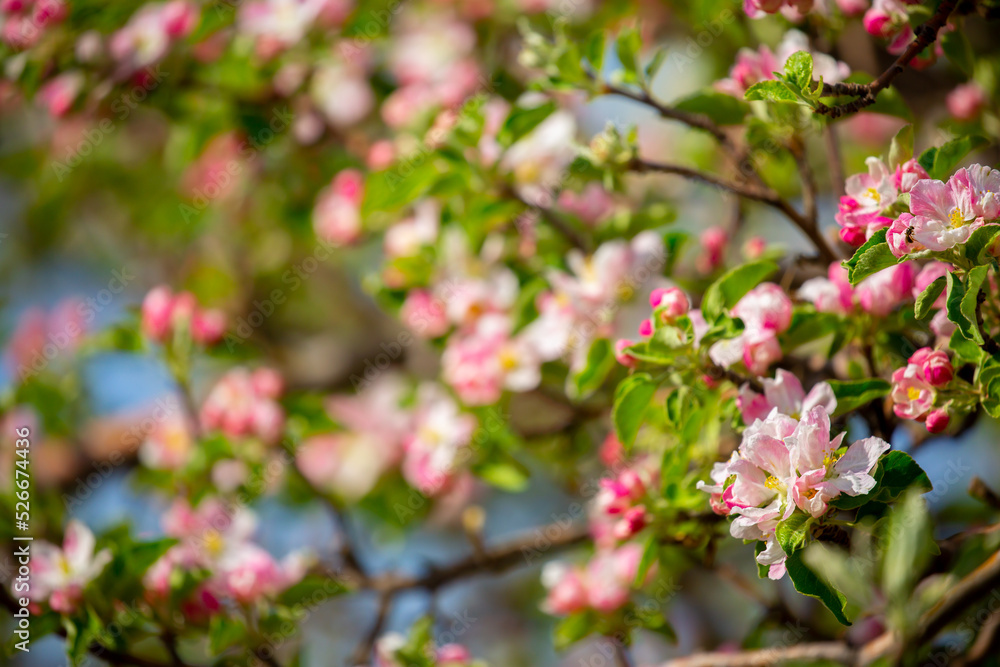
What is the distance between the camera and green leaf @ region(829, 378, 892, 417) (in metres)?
0.94

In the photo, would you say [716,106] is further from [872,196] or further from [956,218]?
[956,218]

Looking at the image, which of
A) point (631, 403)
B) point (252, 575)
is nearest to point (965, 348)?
point (631, 403)

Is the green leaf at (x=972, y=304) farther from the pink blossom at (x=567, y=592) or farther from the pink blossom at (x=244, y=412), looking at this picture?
the pink blossom at (x=244, y=412)

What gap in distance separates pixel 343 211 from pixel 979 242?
4.88 ft

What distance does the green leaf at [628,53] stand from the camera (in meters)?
1.20

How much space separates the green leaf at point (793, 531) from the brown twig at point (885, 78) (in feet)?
1.40

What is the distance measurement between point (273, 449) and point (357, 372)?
A: 0.77m

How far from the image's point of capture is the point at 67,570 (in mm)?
1292

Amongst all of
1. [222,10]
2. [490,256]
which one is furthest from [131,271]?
[490,256]

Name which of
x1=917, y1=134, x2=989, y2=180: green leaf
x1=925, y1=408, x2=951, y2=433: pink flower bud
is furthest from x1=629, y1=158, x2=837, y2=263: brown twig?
x1=925, y1=408, x2=951, y2=433: pink flower bud

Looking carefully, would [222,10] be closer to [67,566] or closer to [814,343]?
[67,566]

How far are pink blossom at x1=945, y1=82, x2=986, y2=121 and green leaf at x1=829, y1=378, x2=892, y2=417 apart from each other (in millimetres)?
844

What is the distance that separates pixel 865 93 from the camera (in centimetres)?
88

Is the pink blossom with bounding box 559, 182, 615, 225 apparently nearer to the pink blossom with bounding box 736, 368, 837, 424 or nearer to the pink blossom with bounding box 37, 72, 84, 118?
the pink blossom with bounding box 736, 368, 837, 424
